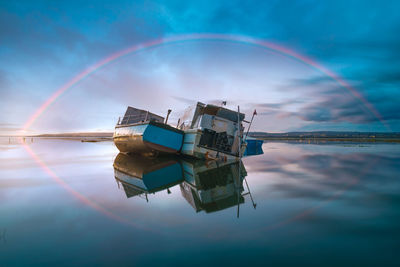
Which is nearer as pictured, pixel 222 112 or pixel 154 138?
pixel 154 138

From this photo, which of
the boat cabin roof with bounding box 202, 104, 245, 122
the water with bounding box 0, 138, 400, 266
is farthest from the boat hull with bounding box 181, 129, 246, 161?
the water with bounding box 0, 138, 400, 266

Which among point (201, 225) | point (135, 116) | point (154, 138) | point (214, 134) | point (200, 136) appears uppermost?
point (135, 116)

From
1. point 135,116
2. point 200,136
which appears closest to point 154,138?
point 200,136

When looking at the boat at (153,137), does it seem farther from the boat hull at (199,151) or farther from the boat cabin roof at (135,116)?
the boat cabin roof at (135,116)

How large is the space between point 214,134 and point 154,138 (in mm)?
4991

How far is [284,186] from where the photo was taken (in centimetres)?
996

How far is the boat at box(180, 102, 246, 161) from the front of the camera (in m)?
19.4

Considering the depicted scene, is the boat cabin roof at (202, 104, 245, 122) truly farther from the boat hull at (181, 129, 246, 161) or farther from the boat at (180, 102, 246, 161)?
the boat hull at (181, 129, 246, 161)

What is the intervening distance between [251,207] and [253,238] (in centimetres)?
233

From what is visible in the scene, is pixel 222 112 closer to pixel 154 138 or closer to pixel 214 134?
pixel 214 134

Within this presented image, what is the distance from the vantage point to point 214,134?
67.2 ft

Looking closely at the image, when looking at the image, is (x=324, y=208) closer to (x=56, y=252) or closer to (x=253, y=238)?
(x=253, y=238)

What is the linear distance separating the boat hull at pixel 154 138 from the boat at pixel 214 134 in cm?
94

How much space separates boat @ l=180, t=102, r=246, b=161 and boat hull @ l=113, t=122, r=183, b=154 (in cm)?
94
